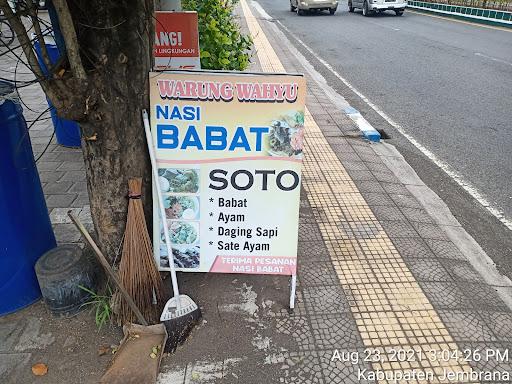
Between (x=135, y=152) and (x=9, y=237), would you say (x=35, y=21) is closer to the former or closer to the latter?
(x=135, y=152)

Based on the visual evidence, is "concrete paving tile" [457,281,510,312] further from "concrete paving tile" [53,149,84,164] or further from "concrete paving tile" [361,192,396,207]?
"concrete paving tile" [53,149,84,164]

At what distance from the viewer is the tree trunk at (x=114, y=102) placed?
7.43 feet

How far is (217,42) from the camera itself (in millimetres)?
4797

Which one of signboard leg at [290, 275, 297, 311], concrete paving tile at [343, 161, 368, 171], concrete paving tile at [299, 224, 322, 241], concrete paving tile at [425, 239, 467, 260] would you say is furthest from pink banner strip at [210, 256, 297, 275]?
concrete paving tile at [343, 161, 368, 171]

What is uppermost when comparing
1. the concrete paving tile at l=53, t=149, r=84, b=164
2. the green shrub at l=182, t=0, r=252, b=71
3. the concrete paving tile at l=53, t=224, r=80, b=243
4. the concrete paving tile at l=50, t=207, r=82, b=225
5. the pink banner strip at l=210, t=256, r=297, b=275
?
the green shrub at l=182, t=0, r=252, b=71

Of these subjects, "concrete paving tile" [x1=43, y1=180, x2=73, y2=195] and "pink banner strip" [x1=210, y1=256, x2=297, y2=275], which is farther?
"concrete paving tile" [x1=43, y1=180, x2=73, y2=195]

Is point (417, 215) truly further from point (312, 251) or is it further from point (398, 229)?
point (312, 251)

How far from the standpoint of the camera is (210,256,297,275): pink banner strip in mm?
2759

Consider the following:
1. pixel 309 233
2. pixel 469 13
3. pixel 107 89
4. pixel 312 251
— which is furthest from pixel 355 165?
pixel 469 13

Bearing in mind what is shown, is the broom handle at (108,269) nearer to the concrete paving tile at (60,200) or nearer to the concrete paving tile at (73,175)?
the concrete paving tile at (60,200)

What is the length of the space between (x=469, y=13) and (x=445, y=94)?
52.8ft

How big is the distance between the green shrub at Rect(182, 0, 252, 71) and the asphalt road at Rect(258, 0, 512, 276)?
8.16 feet

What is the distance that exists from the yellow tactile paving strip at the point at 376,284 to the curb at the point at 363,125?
1.29 meters

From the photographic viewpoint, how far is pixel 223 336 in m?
2.61
